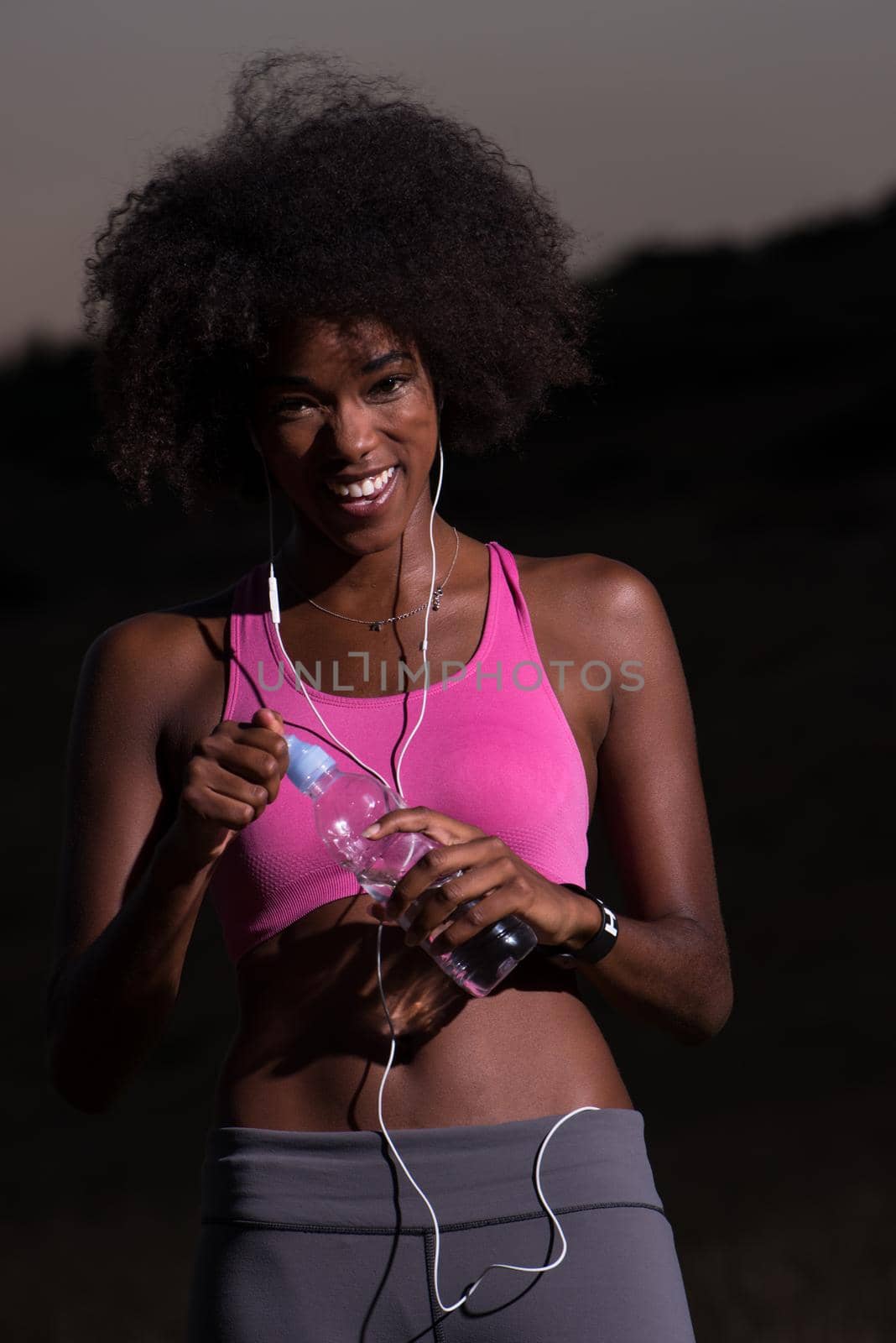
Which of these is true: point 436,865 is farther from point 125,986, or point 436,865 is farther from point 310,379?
point 310,379

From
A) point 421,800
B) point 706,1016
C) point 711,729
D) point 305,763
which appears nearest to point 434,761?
point 421,800

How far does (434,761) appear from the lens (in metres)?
1.97

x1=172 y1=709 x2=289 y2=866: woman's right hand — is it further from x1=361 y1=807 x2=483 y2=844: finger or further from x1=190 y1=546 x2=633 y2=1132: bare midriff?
x1=190 y1=546 x2=633 y2=1132: bare midriff

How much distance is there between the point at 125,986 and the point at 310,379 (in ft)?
2.35

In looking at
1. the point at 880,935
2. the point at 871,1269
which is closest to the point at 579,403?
the point at 880,935

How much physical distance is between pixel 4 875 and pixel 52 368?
277cm

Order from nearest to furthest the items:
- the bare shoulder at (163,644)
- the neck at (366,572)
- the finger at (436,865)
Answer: the finger at (436,865) < the bare shoulder at (163,644) < the neck at (366,572)

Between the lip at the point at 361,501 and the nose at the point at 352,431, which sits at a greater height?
the nose at the point at 352,431

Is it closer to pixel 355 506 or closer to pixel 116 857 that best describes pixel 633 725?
pixel 355 506

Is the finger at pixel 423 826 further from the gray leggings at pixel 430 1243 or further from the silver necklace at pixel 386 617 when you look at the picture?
the silver necklace at pixel 386 617

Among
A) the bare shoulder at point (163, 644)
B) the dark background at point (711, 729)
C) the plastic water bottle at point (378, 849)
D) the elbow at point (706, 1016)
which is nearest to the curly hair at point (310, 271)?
the bare shoulder at point (163, 644)

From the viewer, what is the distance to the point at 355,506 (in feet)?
→ 6.68

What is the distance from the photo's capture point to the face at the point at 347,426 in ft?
6.59

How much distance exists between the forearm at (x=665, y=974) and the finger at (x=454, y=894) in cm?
20
